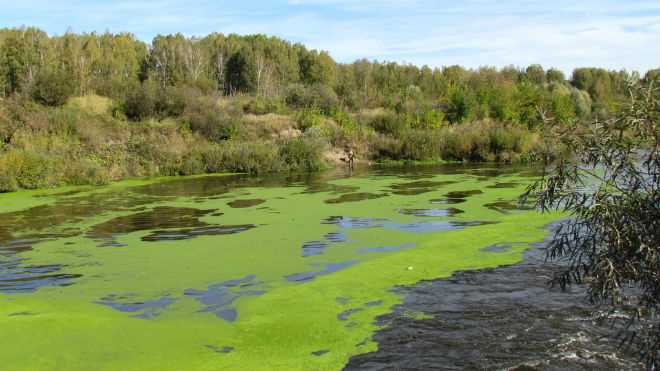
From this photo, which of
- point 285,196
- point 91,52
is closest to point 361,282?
point 285,196

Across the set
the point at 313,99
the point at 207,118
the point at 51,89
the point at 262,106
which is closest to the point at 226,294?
the point at 207,118

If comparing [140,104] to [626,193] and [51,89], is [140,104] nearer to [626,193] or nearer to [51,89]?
[51,89]

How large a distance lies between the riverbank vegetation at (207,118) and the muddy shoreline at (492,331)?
7830 mm

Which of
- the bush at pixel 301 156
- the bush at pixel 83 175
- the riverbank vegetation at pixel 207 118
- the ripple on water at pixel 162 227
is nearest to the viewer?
the ripple on water at pixel 162 227

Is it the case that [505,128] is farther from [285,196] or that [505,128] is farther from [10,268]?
[10,268]

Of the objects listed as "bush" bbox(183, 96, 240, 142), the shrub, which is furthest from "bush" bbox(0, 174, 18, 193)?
the shrub

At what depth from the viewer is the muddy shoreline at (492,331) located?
15.9 ft

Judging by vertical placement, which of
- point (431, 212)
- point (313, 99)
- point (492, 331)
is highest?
point (313, 99)

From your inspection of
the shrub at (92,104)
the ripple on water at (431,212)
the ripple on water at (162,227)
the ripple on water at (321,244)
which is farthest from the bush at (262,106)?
the ripple on water at (321,244)

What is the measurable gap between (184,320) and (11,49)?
34328mm

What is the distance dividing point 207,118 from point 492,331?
857 inches

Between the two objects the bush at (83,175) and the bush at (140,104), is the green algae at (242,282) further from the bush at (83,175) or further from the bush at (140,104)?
the bush at (140,104)

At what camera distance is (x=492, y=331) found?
5.46m

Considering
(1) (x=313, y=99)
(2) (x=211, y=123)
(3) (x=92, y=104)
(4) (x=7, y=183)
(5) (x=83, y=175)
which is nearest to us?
(4) (x=7, y=183)
